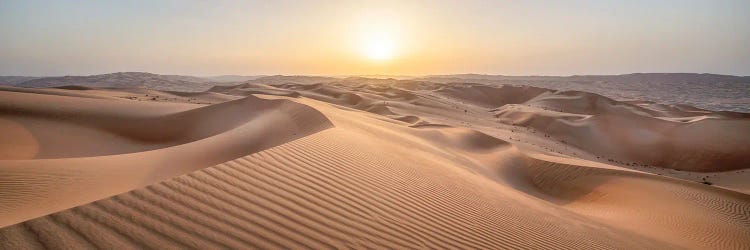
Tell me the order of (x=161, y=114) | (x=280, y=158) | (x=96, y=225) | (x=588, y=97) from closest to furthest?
(x=96, y=225), (x=280, y=158), (x=161, y=114), (x=588, y=97)

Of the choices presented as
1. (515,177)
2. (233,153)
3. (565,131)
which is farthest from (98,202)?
(565,131)

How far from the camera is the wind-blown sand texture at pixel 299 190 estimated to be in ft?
8.49

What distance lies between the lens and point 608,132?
1872 cm

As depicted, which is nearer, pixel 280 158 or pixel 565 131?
pixel 280 158

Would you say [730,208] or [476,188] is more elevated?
[476,188]

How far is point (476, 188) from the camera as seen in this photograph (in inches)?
219

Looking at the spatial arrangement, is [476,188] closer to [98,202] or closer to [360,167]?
[360,167]

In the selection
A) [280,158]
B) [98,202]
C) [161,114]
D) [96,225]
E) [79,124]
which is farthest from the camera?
[161,114]

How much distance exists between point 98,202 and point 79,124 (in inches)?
415

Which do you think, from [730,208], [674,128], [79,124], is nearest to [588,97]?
[674,128]

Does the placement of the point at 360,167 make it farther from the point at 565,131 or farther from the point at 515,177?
the point at 565,131

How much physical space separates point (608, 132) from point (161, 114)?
1925 cm

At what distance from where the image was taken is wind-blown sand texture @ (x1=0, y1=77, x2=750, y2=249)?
8.49 ft

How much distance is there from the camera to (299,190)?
11.4ft
